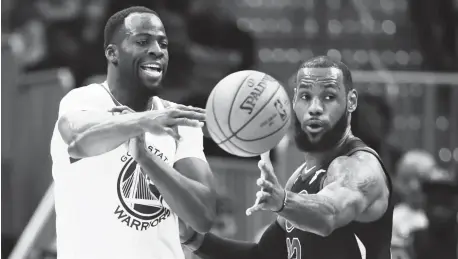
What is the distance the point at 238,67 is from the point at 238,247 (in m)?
5.60

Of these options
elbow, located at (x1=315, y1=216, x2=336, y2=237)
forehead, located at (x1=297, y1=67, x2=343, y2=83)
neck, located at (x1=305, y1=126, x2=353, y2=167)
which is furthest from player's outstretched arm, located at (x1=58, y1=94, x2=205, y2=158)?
neck, located at (x1=305, y1=126, x2=353, y2=167)

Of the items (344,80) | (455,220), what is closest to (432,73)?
(455,220)

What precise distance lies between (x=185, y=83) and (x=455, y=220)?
11.7ft

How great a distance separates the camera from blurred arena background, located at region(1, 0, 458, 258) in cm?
931

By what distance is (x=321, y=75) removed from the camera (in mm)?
5730

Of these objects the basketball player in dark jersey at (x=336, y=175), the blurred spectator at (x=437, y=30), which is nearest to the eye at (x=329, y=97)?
the basketball player in dark jersey at (x=336, y=175)

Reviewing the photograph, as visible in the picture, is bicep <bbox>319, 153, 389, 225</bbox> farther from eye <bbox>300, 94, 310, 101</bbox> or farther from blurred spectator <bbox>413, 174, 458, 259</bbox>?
blurred spectator <bbox>413, 174, 458, 259</bbox>

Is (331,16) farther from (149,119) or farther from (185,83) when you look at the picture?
(149,119)

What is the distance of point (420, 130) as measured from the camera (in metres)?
11.5

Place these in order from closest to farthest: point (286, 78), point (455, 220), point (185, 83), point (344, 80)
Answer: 1. point (344, 80)
2. point (455, 220)
3. point (185, 83)
4. point (286, 78)

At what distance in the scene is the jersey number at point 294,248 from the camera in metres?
5.77

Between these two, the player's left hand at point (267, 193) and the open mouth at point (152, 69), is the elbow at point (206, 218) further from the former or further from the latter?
the open mouth at point (152, 69)

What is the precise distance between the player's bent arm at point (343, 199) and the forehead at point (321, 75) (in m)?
0.47

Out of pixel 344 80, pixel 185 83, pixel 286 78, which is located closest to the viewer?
pixel 344 80
